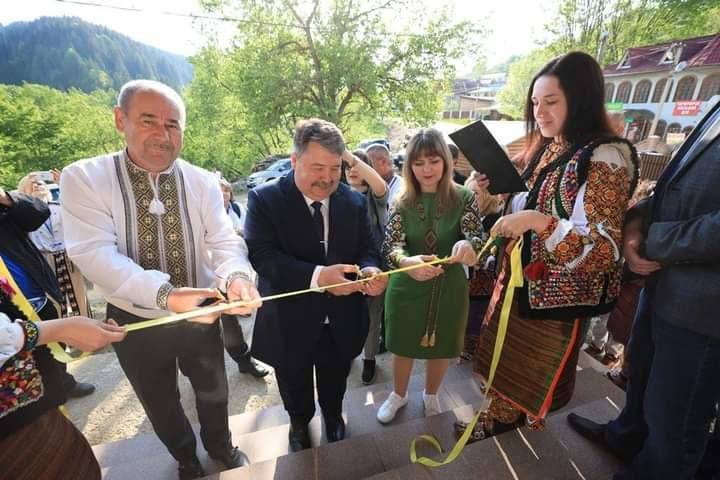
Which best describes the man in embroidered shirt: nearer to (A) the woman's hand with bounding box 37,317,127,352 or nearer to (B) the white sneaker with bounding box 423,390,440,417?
(A) the woman's hand with bounding box 37,317,127,352

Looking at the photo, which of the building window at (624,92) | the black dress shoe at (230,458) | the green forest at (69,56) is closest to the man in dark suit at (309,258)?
the black dress shoe at (230,458)

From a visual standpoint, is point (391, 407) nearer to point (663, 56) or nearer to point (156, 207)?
point (156, 207)

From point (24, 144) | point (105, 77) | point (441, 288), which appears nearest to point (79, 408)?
point (441, 288)

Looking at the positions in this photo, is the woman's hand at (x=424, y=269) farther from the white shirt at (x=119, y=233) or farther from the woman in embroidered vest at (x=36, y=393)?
the woman in embroidered vest at (x=36, y=393)

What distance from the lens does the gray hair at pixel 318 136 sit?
174cm

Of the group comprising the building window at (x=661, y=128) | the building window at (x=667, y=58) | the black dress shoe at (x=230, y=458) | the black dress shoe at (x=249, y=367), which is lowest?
the black dress shoe at (x=249, y=367)

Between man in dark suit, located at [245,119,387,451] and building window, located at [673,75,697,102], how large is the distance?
74.8 feet

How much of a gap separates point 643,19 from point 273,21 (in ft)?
66.1

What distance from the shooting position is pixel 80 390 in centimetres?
315

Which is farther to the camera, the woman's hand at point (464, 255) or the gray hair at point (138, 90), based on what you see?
the woman's hand at point (464, 255)

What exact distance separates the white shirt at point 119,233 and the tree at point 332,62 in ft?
47.4

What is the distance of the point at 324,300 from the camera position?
1996mm

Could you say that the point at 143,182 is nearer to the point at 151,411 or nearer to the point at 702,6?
the point at 151,411

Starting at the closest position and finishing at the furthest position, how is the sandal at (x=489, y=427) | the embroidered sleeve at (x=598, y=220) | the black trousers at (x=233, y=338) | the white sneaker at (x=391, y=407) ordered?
the embroidered sleeve at (x=598, y=220) < the sandal at (x=489, y=427) < the white sneaker at (x=391, y=407) < the black trousers at (x=233, y=338)
